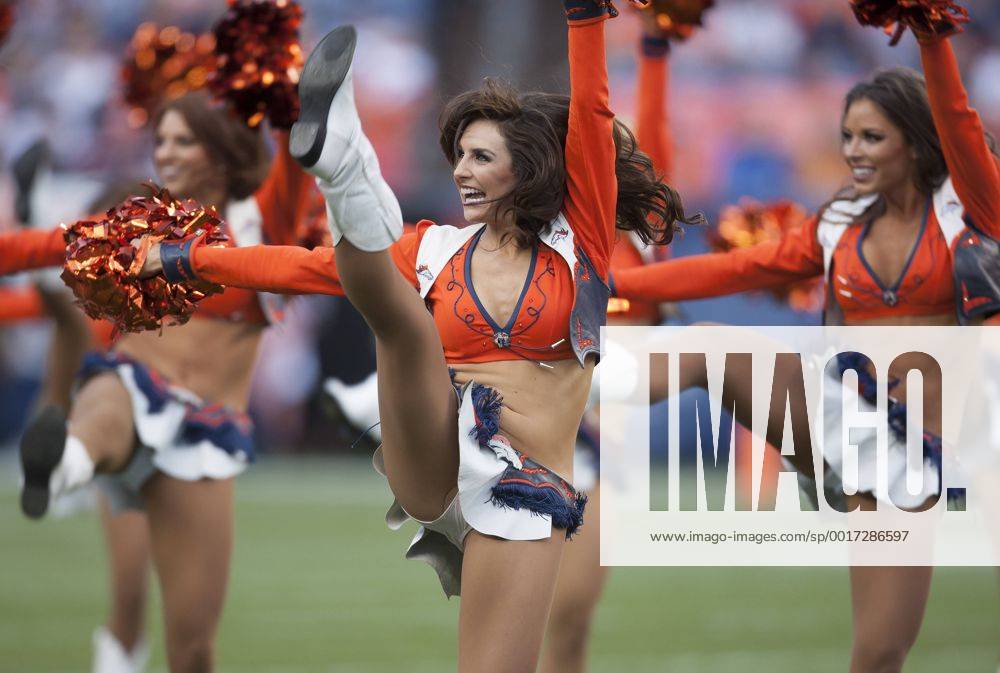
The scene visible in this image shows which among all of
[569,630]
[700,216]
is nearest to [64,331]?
[569,630]

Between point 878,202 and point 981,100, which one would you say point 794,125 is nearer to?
point 981,100

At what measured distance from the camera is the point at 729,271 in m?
3.91

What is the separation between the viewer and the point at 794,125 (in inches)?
480

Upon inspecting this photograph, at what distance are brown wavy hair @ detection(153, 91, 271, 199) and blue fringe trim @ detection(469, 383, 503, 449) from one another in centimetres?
183

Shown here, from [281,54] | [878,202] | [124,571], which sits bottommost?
[124,571]

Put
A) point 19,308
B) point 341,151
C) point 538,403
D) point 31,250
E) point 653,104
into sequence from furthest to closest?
point 19,308
point 653,104
point 31,250
point 538,403
point 341,151

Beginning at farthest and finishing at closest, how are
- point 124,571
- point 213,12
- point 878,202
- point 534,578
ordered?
point 213,12, point 124,571, point 878,202, point 534,578

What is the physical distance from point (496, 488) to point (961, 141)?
1506mm

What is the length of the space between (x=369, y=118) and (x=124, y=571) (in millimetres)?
7935

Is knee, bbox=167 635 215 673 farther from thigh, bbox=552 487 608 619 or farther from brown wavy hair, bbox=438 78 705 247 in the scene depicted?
brown wavy hair, bbox=438 78 705 247

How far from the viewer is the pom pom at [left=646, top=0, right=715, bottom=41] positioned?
4.28 m

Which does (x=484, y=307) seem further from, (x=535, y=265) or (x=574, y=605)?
(x=574, y=605)

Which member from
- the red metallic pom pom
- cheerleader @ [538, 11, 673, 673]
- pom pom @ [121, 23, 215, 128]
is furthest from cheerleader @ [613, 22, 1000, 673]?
the red metallic pom pom

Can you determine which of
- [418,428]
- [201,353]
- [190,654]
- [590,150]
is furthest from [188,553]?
[590,150]
